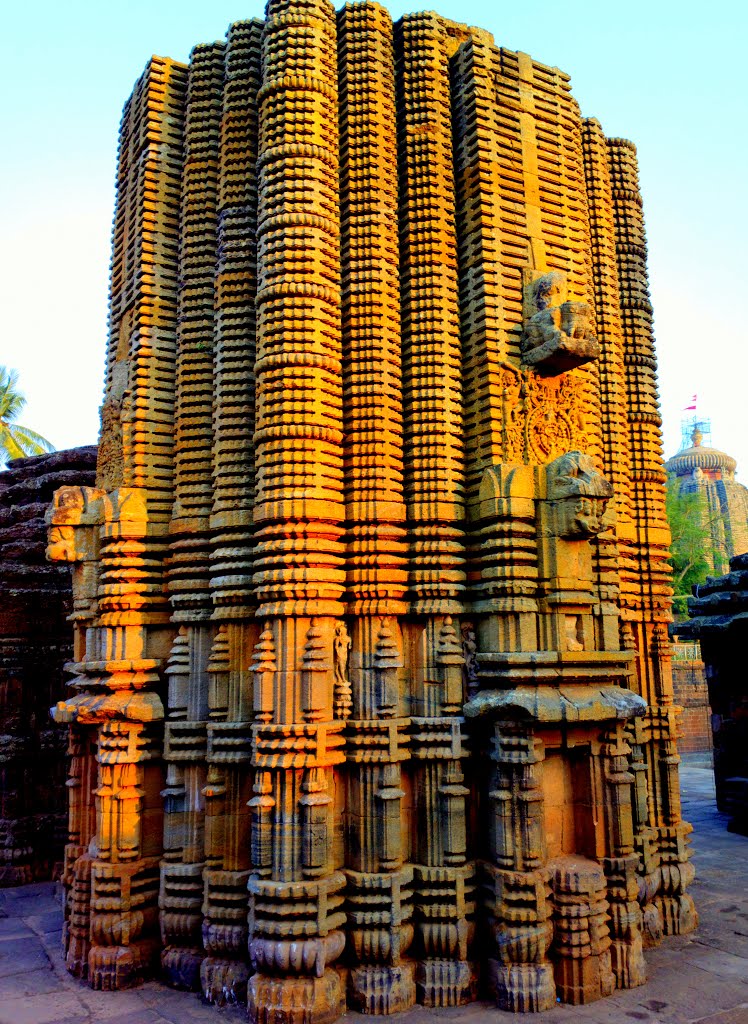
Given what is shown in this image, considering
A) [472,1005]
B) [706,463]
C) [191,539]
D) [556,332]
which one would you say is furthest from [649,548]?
[706,463]

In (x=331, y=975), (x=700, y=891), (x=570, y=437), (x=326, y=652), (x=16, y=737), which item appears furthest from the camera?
(x=16, y=737)

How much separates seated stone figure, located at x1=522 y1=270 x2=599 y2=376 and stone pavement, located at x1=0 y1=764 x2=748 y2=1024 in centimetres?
657

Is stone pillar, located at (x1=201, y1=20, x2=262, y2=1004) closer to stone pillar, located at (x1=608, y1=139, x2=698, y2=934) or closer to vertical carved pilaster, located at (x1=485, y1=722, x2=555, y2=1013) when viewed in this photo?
vertical carved pilaster, located at (x1=485, y1=722, x2=555, y2=1013)

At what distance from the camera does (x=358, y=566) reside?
8.05 metres

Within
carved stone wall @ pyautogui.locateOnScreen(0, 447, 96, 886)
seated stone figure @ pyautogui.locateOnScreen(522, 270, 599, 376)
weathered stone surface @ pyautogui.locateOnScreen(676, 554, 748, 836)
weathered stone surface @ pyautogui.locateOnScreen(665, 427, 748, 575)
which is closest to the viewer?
seated stone figure @ pyautogui.locateOnScreen(522, 270, 599, 376)

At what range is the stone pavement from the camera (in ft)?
22.5

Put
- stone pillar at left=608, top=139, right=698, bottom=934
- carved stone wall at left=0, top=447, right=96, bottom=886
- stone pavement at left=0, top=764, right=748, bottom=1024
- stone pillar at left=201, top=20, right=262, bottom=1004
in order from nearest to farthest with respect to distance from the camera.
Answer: stone pavement at left=0, top=764, right=748, bottom=1024, stone pillar at left=201, top=20, right=262, bottom=1004, stone pillar at left=608, top=139, right=698, bottom=934, carved stone wall at left=0, top=447, right=96, bottom=886

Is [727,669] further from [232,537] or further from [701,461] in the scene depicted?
[701,461]

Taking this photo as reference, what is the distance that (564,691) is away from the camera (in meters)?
7.83

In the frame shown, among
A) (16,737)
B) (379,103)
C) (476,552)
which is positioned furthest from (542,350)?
(16,737)

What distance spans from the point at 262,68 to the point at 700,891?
1254 cm

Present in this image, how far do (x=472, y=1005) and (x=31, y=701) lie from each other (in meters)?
8.74

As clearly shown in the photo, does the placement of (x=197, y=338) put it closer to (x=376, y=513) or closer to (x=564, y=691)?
(x=376, y=513)

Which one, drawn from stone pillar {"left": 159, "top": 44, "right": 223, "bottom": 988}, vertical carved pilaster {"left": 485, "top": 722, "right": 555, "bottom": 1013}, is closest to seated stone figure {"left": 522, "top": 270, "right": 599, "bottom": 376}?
stone pillar {"left": 159, "top": 44, "right": 223, "bottom": 988}
